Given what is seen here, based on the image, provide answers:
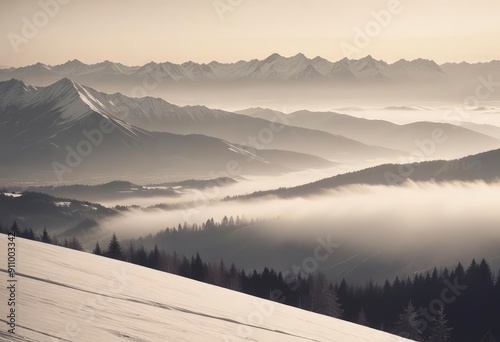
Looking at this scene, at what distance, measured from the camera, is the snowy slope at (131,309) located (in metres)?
18.2

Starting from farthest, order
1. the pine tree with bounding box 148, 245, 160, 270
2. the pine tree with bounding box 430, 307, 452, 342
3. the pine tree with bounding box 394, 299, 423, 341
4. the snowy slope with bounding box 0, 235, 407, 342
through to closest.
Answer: the pine tree with bounding box 148, 245, 160, 270, the pine tree with bounding box 394, 299, 423, 341, the pine tree with bounding box 430, 307, 452, 342, the snowy slope with bounding box 0, 235, 407, 342

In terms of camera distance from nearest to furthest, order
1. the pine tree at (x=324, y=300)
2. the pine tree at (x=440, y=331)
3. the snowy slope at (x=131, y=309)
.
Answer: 1. the snowy slope at (x=131, y=309)
2. the pine tree at (x=440, y=331)
3. the pine tree at (x=324, y=300)

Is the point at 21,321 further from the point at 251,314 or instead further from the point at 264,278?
the point at 264,278

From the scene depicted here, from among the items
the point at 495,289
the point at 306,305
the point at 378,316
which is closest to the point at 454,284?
the point at 495,289

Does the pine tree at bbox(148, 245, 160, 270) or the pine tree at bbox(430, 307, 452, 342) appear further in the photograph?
the pine tree at bbox(148, 245, 160, 270)

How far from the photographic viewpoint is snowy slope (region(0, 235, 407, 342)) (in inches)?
715

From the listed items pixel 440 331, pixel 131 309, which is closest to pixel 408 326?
pixel 440 331

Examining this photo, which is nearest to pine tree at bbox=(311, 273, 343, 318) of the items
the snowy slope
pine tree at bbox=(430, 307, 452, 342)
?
pine tree at bbox=(430, 307, 452, 342)

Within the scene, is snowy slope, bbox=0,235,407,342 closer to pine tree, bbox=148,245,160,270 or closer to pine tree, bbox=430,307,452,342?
pine tree, bbox=430,307,452,342

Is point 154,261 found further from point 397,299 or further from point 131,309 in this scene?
point 131,309

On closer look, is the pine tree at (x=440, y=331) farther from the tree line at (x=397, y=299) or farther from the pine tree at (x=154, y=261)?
the pine tree at (x=154, y=261)

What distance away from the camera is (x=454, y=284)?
94.3 metres

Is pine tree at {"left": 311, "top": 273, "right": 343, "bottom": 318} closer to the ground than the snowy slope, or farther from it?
closer to the ground

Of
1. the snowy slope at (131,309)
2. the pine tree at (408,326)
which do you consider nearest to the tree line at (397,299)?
the pine tree at (408,326)
